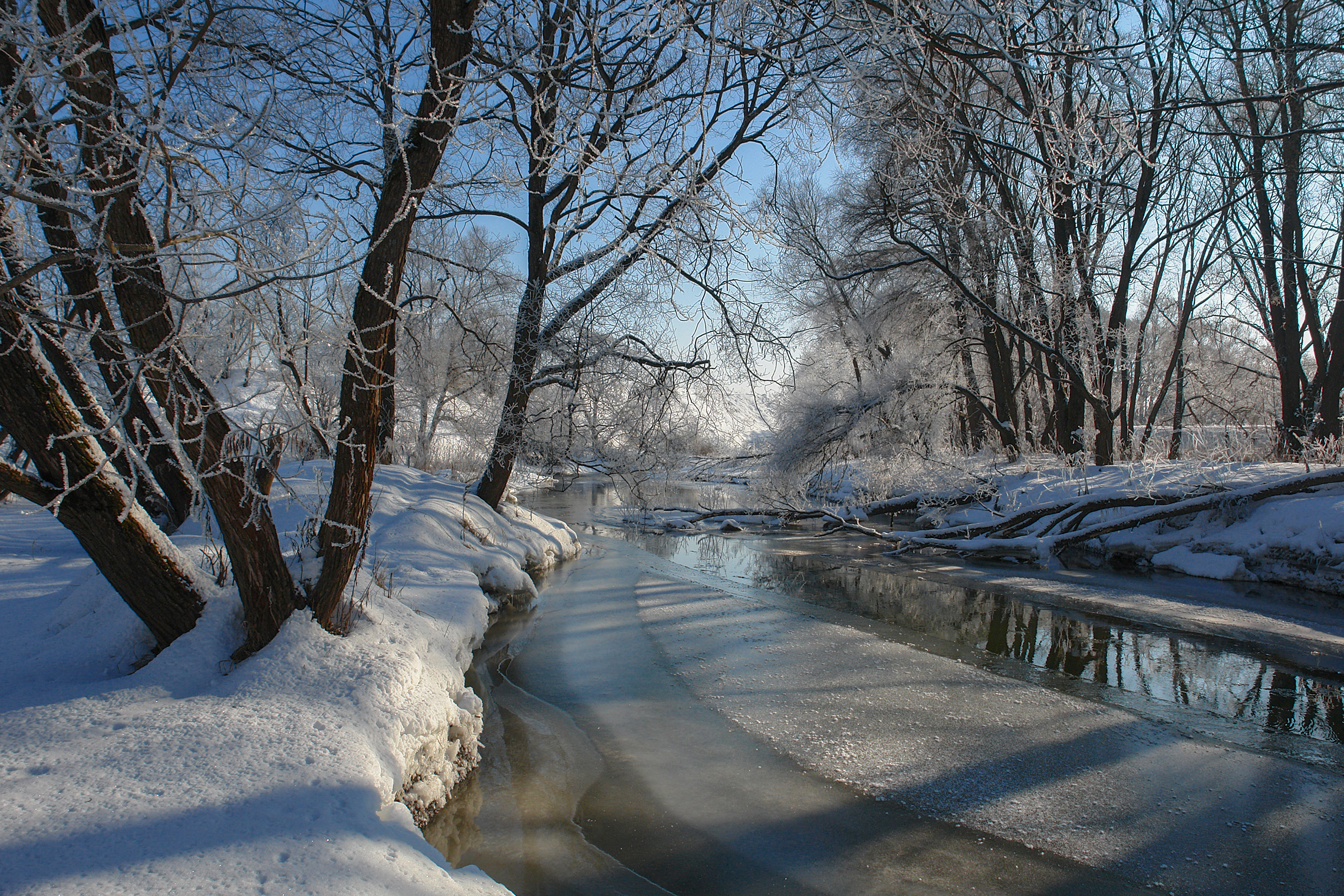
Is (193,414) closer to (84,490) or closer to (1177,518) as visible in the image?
(84,490)

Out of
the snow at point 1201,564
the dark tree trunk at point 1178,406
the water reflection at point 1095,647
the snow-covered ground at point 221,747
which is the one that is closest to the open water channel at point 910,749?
the water reflection at point 1095,647

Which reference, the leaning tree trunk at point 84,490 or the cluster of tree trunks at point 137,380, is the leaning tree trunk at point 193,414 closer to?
the cluster of tree trunks at point 137,380

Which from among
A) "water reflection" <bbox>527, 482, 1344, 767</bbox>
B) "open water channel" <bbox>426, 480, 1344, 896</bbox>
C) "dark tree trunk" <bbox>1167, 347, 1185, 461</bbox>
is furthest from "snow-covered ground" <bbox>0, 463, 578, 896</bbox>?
"dark tree trunk" <bbox>1167, 347, 1185, 461</bbox>

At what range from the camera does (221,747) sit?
260 centimetres

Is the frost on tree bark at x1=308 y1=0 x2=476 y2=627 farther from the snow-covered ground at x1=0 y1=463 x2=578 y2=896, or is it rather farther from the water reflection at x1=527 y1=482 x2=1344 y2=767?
the water reflection at x1=527 y1=482 x2=1344 y2=767

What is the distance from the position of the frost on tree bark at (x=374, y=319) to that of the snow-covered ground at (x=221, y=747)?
1.22ft

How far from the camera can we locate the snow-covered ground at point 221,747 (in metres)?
2.05

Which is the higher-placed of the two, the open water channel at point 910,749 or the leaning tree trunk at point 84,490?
the leaning tree trunk at point 84,490

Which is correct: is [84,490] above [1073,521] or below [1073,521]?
above

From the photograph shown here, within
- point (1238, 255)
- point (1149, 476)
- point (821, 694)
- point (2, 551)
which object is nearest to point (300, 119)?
point (2, 551)

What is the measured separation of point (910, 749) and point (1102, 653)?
9.90 feet

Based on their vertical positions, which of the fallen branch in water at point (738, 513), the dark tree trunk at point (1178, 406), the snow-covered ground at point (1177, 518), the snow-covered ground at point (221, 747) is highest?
the dark tree trunk at point (1178, 406)

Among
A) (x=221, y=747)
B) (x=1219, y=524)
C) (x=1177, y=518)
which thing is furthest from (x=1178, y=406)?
(x=221, y=747)

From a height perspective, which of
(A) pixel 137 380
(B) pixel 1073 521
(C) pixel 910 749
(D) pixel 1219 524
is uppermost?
(A) pixel 137 380
